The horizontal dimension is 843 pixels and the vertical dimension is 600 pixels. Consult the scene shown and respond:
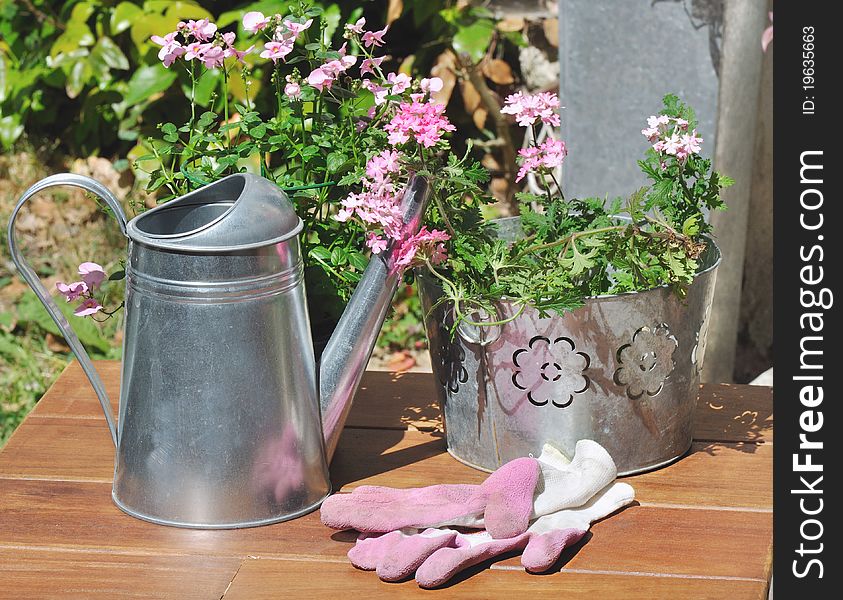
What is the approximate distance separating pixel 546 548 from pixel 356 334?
1.00 ft

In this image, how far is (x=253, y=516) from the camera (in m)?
1.09

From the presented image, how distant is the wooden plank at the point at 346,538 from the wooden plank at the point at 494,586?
0.02 m

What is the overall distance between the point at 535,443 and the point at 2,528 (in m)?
0.57

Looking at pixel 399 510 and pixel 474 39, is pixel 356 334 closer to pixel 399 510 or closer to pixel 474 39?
pixel 399 510

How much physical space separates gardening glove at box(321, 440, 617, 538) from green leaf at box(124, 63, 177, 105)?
202cm

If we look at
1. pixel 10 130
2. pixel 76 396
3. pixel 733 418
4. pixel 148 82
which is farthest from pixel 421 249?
pixel 10 130

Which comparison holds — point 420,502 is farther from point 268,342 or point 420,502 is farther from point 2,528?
point 2,528

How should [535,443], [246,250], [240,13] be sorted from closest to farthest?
[246,250], [535,443], [240,13]

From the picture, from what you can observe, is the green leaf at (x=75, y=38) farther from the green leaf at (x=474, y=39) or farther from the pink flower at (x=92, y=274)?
the pink flower at (x=92, y=274)

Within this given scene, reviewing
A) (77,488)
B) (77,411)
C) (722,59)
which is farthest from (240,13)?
(77,488)

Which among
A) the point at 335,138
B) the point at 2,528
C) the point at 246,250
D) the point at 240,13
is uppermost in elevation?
the point at 240,13

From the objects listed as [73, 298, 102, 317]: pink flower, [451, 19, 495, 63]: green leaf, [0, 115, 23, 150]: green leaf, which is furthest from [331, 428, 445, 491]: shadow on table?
[0, 115, 23, 150]: green leaf

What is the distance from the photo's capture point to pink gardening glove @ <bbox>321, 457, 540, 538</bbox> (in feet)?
3.42

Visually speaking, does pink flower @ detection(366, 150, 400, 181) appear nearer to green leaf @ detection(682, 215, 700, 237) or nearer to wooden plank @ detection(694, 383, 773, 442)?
green leaf @ detection(682, 215, 700, 237)
